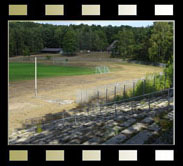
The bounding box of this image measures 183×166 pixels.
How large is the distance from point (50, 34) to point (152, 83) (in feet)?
7.57

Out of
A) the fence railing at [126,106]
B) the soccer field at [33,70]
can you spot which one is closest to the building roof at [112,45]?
the fence railing at [126,106]

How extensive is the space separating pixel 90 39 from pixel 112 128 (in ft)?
9.27

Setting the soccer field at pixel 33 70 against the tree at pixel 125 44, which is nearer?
the tree at pixel 125 44

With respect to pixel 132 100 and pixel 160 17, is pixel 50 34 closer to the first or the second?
pixel 132 100

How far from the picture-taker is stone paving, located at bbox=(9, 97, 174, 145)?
3.39m

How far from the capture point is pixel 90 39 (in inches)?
236

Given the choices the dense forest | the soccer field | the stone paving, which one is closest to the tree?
the dense forest

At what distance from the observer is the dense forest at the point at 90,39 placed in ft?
15.6

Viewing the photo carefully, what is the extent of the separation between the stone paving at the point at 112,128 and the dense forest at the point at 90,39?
4.59 feet

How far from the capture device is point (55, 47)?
558 cm

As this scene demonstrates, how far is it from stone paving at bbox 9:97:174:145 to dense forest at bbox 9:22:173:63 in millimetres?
1400

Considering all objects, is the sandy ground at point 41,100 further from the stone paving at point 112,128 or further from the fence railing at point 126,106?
the fence railing at point 126,106
